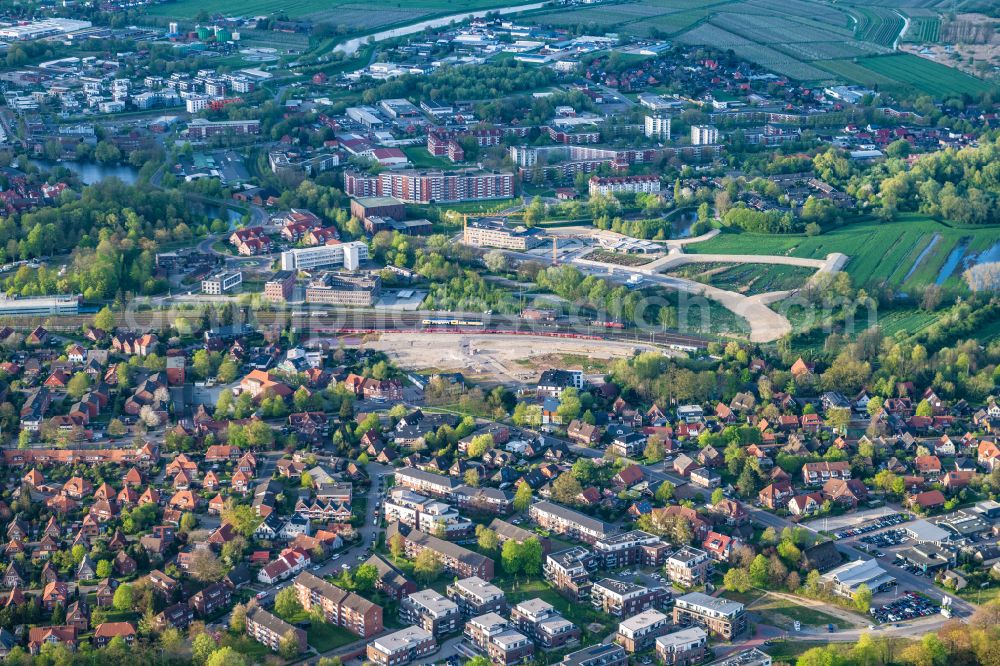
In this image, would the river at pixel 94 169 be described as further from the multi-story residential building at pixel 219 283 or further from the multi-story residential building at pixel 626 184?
the multi-story residential building at pixel 626 184

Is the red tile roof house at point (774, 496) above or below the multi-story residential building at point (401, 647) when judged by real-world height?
below

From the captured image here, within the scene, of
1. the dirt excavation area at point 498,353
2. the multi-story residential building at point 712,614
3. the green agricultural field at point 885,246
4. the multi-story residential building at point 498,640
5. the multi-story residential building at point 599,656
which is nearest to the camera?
the multi-story residential building at point 599,656

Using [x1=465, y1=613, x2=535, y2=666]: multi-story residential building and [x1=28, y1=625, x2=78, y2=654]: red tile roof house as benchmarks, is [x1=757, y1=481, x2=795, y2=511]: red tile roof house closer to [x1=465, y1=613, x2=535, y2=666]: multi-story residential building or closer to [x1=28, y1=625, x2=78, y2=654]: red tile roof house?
[x1=465, y1=613, x2=535, y2=666]: multi-story residential building

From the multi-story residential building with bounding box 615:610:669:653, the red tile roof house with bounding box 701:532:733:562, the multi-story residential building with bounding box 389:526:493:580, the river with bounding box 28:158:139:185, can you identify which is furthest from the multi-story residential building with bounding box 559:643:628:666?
the river with bounding box 28:158:139:185

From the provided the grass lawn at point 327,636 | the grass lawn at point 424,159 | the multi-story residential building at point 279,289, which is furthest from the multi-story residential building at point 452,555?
the grass lawn at point 424,159

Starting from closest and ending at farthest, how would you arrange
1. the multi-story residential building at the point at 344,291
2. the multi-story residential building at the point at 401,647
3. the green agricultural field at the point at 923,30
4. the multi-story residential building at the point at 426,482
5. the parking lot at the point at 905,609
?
the multi-story residential building at the point at 401,647, the parking lot at the point at 905,609, the multi-story residential building at the point at 426,482, the multi-story residential building at the point at 344,291, the green agricultural field at the point at 923,30

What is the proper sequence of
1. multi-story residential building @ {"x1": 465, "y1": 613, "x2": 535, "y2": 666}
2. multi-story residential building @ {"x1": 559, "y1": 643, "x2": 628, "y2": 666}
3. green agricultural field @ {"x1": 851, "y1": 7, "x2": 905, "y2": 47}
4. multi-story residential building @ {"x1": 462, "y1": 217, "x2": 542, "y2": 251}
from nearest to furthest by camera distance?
multi-story residential building @ {"x1": 559, "y1": 643, "x2": 628, "y2": 666} → multi-story residential building @ {"x1": 465, "y1": 613, "x2": 535, "y2": 666} → multi-story residential building @ {"x1": 462, "y1": 217, "x2": 542, "y2": 251} → green agricultural field @ {"x1": 851, "y1": 7, "x2": 905, "y2": 47}
